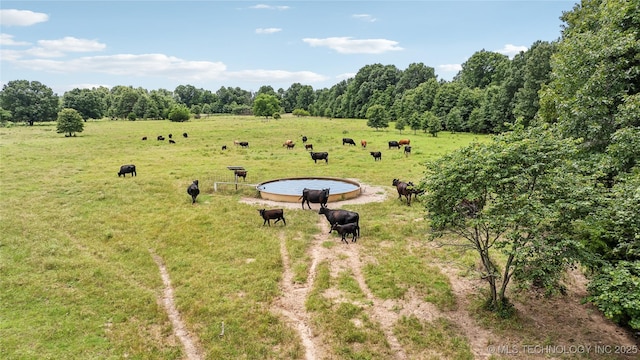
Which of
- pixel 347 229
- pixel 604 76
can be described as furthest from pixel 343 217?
pixel 604 76

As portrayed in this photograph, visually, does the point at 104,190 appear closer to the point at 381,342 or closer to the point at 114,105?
the point at 381,342

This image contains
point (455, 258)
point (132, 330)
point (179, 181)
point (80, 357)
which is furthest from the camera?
point (179, 181)

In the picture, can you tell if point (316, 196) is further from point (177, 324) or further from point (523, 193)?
point (523, 193)

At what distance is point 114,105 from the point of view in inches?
3568

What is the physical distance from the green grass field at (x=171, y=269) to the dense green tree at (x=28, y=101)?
52.9 meters

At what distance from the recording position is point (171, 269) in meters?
12.9

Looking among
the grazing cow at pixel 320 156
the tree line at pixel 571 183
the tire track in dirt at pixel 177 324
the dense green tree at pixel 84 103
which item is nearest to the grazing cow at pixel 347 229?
the tree line at pixel 571 183

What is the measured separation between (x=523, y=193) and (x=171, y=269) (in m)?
11.1

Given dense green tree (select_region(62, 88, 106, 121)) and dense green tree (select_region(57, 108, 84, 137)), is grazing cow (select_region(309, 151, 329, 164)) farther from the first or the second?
dense green tree (select_region(62, 88, 106, 121))

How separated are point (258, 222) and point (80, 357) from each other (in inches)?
354

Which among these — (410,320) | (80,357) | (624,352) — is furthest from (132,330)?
(624,352)

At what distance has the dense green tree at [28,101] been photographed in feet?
222

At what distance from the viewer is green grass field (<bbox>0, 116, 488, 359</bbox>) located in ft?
30.0

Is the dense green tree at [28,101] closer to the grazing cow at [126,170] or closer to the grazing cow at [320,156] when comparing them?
the grazing cow at [126,170]
